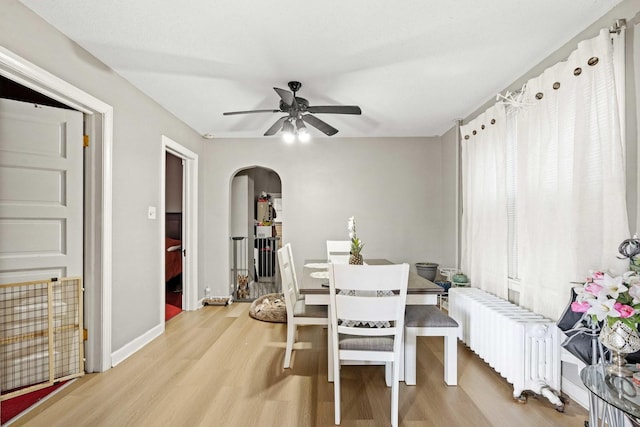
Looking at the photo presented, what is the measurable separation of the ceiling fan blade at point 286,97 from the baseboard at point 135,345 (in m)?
2.53

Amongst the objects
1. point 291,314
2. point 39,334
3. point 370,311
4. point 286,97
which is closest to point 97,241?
point 39,334

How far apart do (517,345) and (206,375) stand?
2276mm

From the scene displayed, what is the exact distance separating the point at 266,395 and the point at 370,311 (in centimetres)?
102

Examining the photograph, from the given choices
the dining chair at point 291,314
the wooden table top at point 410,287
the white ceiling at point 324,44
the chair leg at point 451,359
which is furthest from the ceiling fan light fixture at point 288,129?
the chair leg at point 451,359

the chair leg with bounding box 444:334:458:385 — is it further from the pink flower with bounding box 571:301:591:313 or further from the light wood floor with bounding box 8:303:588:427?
the pink flower with bounding box 571:301:591:313

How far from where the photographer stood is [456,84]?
3041 mm

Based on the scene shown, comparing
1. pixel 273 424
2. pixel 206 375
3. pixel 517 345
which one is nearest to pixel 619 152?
pixel 517 345

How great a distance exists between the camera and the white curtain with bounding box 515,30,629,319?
1.83 m

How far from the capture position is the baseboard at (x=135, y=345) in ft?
9.01

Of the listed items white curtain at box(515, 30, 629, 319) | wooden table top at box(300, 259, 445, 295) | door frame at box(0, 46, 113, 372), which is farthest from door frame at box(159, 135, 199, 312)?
white curtain at box(515, 30, 629, 319)

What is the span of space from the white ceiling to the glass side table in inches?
77.4

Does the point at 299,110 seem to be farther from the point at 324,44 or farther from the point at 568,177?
the point at 568,177

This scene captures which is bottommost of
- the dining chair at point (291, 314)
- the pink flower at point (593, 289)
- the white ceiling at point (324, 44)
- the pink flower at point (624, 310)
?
the dining chair at point (291, 314)

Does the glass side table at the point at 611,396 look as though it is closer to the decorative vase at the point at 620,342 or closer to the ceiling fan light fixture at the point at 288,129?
the decorative vase at the point at 620,342
